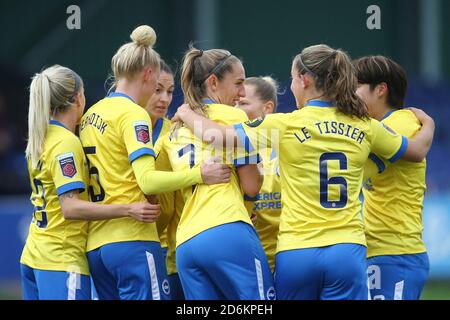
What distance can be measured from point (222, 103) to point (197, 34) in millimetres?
11166

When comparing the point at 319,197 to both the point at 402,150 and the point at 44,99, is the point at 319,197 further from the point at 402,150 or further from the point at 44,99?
the point at 44,99

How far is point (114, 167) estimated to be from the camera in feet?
16.5

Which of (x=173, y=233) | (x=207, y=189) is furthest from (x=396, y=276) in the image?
(x=173, y=233)

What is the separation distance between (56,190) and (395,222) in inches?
76.3

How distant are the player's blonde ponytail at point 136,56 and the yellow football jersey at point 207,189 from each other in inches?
17.2

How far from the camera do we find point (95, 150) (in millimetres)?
5066

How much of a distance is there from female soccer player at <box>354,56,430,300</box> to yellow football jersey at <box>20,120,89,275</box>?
Result: 167cm

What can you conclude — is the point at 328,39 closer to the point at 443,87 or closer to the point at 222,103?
the point at 443,87

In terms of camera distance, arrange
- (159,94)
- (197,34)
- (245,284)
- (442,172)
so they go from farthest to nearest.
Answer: (197,34) < (442,172) < (159,94) < (245,284)

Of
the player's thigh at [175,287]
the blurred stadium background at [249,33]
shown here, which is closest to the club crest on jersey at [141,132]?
the player's thigh at [175,287]

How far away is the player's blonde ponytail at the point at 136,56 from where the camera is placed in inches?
201

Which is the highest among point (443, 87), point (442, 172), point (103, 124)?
point (103, 124)

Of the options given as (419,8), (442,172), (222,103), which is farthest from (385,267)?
(419,8)

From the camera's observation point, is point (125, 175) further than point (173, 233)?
No
